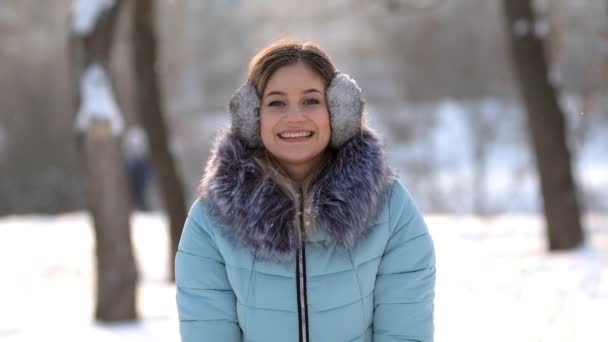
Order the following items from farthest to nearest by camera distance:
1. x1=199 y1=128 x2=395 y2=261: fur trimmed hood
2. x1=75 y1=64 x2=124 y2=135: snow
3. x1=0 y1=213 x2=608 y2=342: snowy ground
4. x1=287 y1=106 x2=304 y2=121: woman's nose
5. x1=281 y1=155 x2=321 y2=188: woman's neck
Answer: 1. x1=75 y1=64 x2=124 y2=135: snow
2. x1=0 y1=213 x2=608 y2=342: snowy ground
3. x1=281 y1=155 x2=321 y2=188: woman's neck
4. x1=287 y1=106 x2=304 y2=121: woman's nose
5. x1=199 y1=128 x2=395 y2=261: fur trimmed hood

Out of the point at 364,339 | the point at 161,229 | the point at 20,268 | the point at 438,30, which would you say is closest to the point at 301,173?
the point at 364,339

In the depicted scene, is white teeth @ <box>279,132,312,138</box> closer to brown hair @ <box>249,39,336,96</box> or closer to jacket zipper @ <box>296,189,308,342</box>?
brown hair @ <box>249,39,336,96</box>

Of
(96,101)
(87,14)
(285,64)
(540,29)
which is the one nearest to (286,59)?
(285,64)

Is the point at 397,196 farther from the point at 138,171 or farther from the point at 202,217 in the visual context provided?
the point at 138,171

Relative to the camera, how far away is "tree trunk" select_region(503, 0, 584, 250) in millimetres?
8219

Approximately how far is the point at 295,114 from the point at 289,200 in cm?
24

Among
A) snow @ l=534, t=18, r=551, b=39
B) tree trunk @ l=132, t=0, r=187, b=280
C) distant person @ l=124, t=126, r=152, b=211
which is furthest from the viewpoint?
distant person @ l=124, t=126, r=152, b=211

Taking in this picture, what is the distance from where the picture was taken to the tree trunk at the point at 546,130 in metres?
8.22

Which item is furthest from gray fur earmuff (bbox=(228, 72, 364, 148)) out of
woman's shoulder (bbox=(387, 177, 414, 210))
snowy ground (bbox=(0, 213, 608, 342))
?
snowy ground (bbox=(0, 213, 608, 342))

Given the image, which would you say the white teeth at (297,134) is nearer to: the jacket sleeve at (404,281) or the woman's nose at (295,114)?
the woman's nose at (295,114)

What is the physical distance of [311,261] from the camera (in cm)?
237

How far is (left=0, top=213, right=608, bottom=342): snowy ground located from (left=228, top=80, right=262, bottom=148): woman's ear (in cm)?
211

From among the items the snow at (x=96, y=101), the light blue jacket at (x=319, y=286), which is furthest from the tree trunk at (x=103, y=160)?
the light blue jacket at (x=319, y=286)

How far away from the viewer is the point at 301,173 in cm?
257
